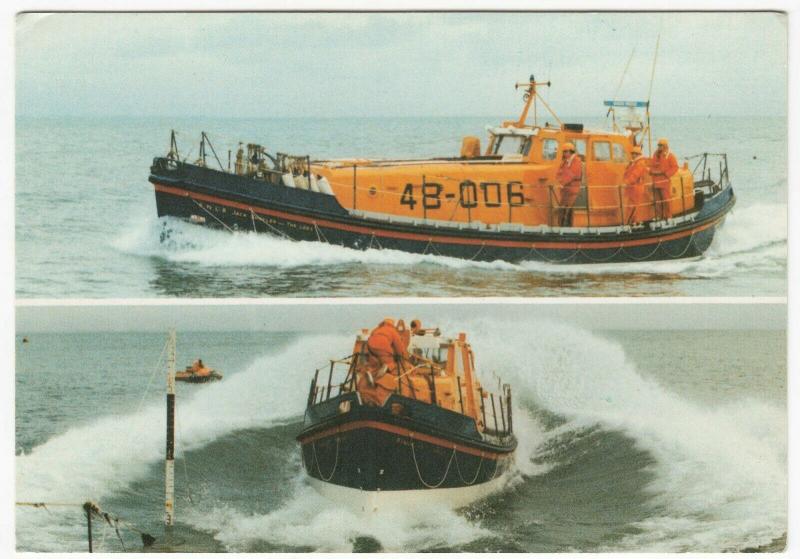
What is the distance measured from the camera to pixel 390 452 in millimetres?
10422

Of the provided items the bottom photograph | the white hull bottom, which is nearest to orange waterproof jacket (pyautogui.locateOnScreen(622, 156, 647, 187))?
the bottom photograph

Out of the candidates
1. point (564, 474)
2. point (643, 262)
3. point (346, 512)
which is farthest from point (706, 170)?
point (346, 512)

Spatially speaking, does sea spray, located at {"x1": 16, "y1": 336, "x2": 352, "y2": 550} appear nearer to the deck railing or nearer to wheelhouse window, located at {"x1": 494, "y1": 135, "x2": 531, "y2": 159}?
the deck railing

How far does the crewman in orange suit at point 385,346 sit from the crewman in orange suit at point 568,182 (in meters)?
2.13

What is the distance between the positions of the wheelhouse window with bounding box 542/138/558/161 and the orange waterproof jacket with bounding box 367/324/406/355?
2.47m

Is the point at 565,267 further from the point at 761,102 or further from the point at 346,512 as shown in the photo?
the point at 346,512

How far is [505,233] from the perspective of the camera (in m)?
11.7

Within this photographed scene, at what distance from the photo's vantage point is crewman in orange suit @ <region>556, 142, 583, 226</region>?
12.0 metres

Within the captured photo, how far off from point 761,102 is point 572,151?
166 cm

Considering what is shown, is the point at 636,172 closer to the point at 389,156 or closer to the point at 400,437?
the point at 389,156

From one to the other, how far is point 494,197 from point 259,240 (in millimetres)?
1939

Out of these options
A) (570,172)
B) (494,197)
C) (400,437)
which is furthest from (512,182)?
(400,437)

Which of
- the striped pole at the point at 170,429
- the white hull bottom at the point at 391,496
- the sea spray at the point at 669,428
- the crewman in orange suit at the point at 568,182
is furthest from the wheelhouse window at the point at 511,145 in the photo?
the striped pole at the point at 170,429

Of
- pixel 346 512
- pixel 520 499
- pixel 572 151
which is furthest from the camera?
pixel 572 151
